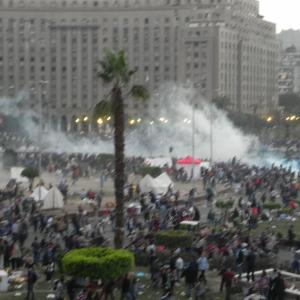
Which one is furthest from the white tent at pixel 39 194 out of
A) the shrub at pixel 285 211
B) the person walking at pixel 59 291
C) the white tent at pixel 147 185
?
the person walking at pixel 59 291

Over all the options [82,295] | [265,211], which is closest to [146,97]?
[82,295]

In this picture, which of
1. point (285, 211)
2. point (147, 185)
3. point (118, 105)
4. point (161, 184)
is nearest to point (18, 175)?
point (147, 185)

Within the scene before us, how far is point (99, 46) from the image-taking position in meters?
141

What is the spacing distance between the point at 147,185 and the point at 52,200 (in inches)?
260

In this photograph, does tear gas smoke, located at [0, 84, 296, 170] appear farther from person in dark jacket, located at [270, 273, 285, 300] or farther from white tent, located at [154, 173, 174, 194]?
person in dark jacket, located at [270, 273, 285, 300]

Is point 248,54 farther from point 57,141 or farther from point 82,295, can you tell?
point 82,295

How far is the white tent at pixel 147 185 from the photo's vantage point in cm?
3994

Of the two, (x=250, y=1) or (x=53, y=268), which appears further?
(x=250, y=1)

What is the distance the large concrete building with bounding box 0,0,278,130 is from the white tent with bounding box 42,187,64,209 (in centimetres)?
10234

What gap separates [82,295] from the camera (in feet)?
57.5

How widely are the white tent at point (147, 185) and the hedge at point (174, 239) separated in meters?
14.6

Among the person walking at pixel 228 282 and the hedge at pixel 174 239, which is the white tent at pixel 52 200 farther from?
the person walking at pixel 228 282

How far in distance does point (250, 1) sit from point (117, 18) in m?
34.7

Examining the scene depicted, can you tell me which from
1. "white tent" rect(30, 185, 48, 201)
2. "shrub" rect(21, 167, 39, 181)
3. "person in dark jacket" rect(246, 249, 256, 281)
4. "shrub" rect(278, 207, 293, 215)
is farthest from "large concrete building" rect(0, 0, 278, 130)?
"person in dark jacket" rect(246, 249, 256, 281)
